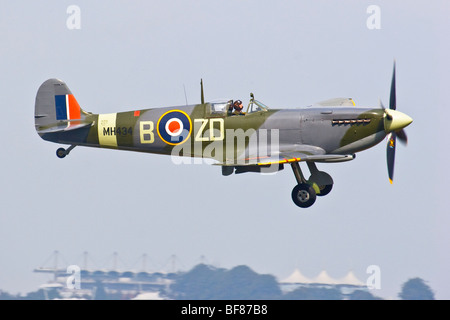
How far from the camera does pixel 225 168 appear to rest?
870 inches

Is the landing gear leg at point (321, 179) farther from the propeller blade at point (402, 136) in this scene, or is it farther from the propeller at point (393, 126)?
the propeller blade at point (402, 136)

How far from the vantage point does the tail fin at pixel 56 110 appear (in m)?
24.4

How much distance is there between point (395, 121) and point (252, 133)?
354cm

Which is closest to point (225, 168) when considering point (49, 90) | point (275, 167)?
point (275, 167)

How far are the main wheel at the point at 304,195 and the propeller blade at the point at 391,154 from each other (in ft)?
7.00

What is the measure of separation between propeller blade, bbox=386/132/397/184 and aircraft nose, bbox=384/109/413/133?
73 cm

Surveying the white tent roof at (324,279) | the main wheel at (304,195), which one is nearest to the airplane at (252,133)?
the main wheel at (304,195)

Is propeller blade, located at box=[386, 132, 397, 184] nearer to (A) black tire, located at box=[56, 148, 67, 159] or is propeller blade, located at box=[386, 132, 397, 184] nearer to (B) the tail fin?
(B) the tail fin
